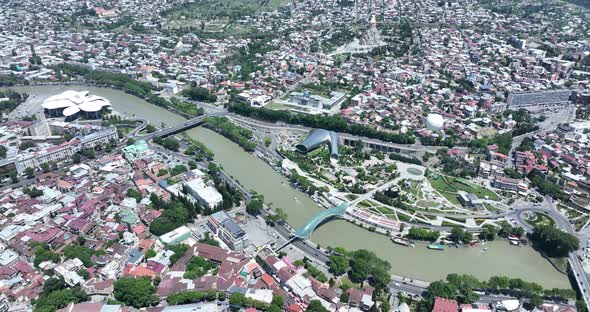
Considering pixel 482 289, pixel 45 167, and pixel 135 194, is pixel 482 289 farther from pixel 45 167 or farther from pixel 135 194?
pixel 45 167

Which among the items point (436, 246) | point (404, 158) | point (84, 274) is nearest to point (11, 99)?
point (84, 274)

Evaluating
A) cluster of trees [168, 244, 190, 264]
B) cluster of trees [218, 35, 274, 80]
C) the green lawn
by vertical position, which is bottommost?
the green lawn

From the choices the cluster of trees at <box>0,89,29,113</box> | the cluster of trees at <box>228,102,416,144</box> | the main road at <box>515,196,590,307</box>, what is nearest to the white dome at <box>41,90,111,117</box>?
the cluster of trees at <box>0,89,29,113</box>

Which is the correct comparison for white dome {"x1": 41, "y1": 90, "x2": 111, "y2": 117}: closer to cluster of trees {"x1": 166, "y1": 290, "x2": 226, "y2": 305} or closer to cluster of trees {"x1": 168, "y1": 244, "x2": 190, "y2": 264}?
cluster of trees {"x1": 168, "y1": 244, "x2": 190, "y2": 264}

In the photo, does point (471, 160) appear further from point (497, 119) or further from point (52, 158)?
point (52, 158)

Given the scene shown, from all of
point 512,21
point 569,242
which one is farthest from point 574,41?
point 569,242

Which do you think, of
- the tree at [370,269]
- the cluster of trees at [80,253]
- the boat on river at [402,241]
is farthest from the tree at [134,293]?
the boat on river at [402,241]

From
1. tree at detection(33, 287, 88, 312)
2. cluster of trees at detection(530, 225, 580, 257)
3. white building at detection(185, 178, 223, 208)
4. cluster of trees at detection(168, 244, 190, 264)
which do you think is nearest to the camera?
tree at detection(33, 287, 88, 312)
